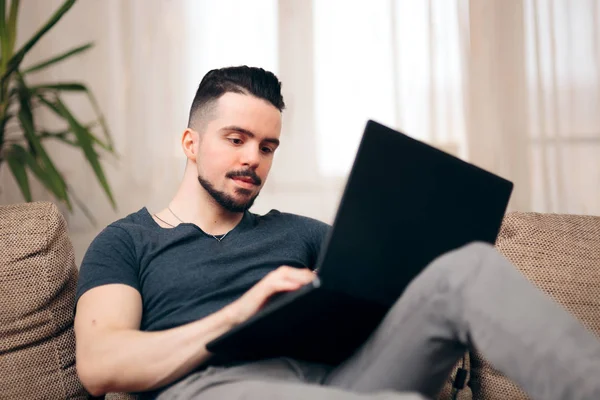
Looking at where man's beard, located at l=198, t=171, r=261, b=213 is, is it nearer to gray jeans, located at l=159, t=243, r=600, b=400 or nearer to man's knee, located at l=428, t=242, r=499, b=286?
gray jeans, located at l=159, t=243, r=600, b=400

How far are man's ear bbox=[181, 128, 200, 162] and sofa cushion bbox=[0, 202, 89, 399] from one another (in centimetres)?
34

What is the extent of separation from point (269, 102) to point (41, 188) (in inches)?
57.9

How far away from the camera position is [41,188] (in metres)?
2.64

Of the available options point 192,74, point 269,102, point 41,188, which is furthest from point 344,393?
point 41,188

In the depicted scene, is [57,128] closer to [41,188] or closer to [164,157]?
[41,188]

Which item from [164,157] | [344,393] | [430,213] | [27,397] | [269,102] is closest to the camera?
[344,393]

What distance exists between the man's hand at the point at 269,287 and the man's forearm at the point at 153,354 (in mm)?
22

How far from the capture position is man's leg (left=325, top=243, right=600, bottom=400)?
81 centimetres

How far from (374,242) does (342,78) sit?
5.62 feet

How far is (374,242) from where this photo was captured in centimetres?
96

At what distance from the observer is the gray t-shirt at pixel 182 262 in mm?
1307

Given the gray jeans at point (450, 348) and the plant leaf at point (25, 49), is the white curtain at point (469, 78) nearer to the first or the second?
the plant leaf at point (25, 49)

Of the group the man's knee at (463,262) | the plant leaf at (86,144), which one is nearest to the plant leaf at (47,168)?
the plant leaf at (86,144)

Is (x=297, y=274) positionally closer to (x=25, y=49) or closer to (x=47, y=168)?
(x=47, y=168)
